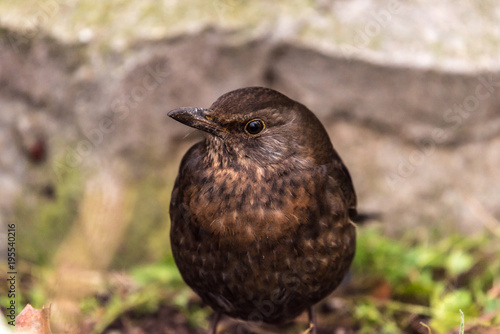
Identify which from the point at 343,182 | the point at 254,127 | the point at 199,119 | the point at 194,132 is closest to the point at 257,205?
the point at 254,127

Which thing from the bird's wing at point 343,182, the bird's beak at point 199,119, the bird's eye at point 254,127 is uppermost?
the bird's beak at point 199,119

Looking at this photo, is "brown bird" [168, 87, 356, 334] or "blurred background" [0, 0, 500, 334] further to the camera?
"blurred background" [0, 0, 500, 334]

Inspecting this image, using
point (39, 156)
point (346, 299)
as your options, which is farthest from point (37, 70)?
point (346, 299)

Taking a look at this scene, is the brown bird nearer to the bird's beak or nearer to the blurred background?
the bird's beak

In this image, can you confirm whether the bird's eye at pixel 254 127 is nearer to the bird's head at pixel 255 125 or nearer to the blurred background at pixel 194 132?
the bird's head at pixel 255 125

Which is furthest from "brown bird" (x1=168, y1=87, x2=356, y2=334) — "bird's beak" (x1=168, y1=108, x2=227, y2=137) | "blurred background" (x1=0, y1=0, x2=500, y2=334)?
"blurred background" (x1=0, y1=0, x2=500, y2=334)

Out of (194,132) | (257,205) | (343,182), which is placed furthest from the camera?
(194,132)

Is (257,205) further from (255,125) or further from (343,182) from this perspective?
(343,182)

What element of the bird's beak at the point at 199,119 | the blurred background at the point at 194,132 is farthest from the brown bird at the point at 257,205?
the blurred background at the point at 194,132
